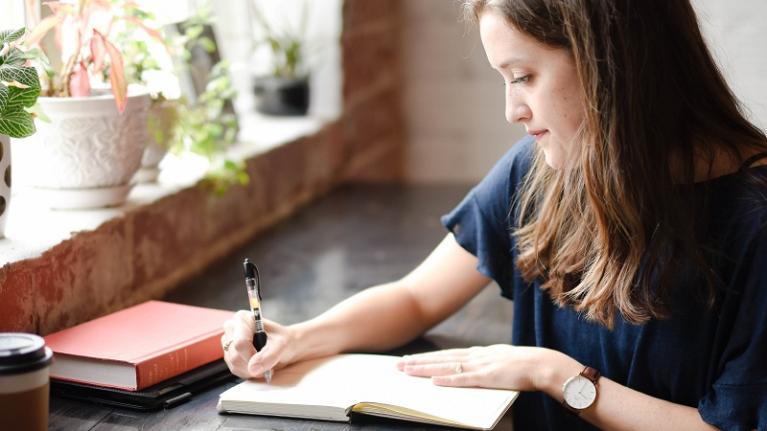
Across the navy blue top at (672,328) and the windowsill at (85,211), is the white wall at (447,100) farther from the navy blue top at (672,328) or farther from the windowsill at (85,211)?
the navy blue top at (672,328)

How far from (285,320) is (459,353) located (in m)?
0.39

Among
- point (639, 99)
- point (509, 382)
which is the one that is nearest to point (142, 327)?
point (509, 382)

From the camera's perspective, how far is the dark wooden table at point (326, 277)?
50.4 inches

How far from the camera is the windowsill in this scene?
4.91 ft

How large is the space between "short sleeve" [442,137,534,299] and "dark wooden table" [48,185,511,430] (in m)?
0.14

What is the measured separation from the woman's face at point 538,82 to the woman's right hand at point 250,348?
1.46ft

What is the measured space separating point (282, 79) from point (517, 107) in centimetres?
155

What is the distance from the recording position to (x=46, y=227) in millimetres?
1590

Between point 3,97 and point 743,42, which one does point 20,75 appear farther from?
point 743,42

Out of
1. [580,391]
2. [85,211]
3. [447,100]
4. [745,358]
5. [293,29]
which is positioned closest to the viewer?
[745,358]

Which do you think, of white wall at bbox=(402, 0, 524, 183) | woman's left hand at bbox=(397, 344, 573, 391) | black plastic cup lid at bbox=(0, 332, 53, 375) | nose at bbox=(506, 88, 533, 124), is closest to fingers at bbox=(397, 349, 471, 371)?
woman's left hand at bbox=(397, 344, 573, 391)

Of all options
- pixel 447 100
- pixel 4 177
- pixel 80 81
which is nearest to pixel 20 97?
pixel 4 177

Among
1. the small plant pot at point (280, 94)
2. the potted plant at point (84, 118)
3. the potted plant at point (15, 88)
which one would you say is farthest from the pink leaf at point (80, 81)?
the small plant pot at point (280, 94)

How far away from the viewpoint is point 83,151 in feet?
5.39
